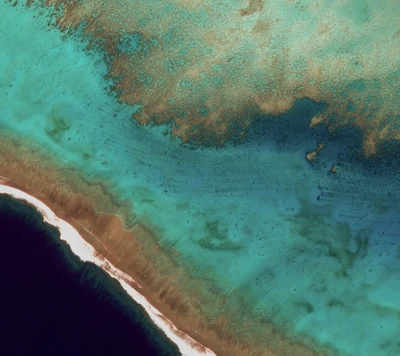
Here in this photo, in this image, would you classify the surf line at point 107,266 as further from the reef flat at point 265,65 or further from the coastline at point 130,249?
the reef flat at point 265,65

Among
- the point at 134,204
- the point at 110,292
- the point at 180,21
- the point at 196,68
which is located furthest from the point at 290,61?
the point at 110,292

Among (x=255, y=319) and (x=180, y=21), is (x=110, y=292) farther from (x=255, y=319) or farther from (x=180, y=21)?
(x=180, y=21)

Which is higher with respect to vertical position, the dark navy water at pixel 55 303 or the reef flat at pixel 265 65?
the reef flat at pixel 265 65

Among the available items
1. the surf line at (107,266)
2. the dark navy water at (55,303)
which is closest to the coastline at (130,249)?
the surf line at (107,266)

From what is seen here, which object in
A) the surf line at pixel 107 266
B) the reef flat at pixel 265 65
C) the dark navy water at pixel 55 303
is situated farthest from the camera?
the reef flat at pixel 265 65

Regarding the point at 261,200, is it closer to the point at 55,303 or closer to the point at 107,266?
the point at 107,266

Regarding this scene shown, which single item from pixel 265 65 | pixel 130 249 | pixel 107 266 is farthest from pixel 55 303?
pixel 265 65

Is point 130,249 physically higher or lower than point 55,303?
higher

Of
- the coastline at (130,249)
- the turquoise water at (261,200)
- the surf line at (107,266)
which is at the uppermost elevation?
the turquoise water at (261,200)
